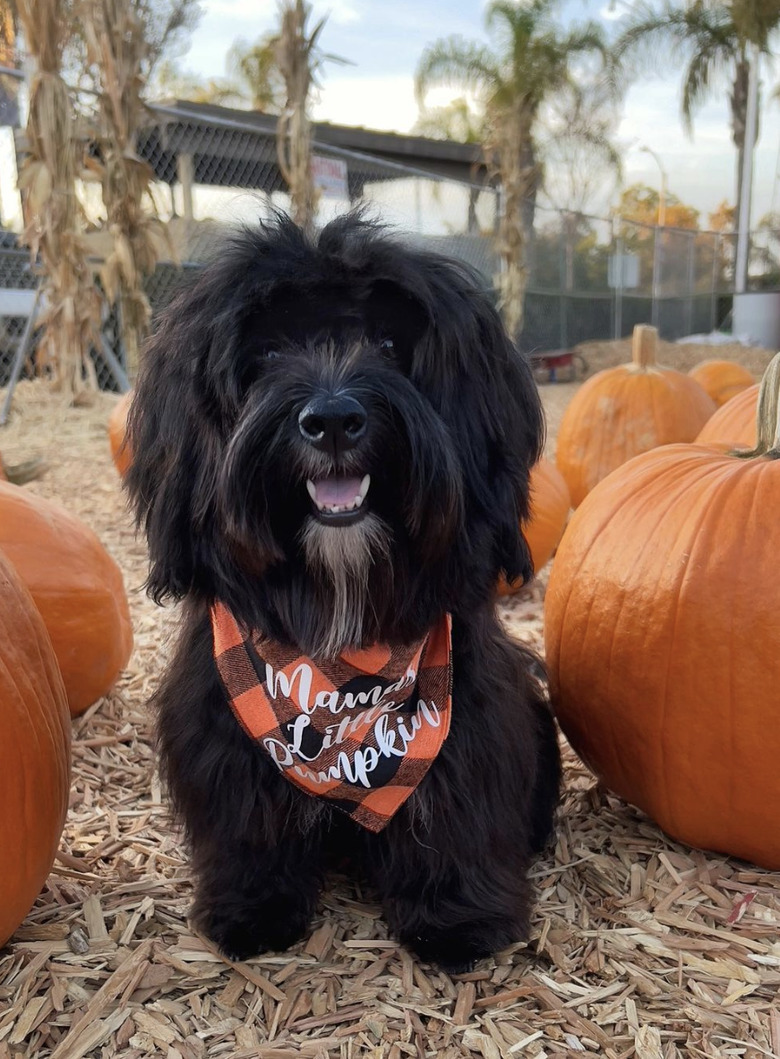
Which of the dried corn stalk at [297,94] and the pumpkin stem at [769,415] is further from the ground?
the dried corn stalk at [297,94]

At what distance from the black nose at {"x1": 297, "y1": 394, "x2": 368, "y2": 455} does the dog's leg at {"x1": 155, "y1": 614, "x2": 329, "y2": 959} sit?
604 millimetres

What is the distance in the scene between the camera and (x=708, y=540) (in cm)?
202

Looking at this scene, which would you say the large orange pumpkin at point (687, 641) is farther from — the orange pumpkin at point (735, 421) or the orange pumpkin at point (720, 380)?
the orange pumpkin at point (720, 380)

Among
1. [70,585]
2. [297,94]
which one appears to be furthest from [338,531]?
[297,94]

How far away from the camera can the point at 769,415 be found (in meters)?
2.20

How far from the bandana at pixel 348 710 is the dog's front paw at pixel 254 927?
0.29 meters

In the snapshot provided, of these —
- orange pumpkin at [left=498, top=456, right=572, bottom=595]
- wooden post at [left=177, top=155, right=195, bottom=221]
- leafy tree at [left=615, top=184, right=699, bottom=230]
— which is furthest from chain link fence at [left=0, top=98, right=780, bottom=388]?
leafy tree at [left=615, top=184, right=699, bottom=230]

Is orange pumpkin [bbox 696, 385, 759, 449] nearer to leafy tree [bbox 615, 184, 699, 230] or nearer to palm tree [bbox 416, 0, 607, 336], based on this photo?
palm tree [bbox 416, 0, 607, 336]

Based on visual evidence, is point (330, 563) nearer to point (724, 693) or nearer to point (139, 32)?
point (724, 693)

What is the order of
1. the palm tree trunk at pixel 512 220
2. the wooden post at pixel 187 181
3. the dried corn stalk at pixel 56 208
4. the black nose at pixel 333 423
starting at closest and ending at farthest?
the black nose at pixel 333 423 < the dried corn stalk at pixel 56 208 < the wooden post at pixel 187 181 < the palm tree trunk at pixel 512 220

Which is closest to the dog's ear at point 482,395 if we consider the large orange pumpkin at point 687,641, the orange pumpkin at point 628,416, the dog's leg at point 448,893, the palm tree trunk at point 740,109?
the large orange pumpkin at point 687,641

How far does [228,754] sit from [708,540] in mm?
1163

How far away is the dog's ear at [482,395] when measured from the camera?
5.45 ft

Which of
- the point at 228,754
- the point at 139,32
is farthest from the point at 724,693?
the point at 139,32
